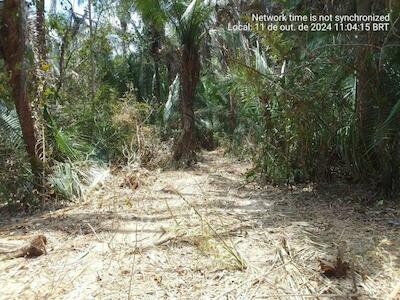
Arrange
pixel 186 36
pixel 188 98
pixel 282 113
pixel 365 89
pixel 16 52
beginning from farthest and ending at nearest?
pixel 188 98 < pixel 186 36 < pixel 282 113 < pixel 16 52 < pixel 365 89

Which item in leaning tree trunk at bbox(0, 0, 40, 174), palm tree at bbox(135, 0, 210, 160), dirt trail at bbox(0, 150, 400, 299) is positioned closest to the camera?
dirt trail at bbox(0, 150, 400, 299)

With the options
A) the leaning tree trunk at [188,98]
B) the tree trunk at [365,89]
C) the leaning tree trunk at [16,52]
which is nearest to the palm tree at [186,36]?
the leaning tree trunk at [188,98]

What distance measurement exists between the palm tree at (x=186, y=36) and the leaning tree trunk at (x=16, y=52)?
159 inches

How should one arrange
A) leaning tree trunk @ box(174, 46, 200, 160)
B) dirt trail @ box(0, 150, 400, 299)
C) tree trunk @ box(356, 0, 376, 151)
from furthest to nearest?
leaning tree trunk @ box(174, 46, 200, 160) → tree trunk @ box(356, 0, 376, 151) → dirt trail @ box(0, 150, 400, 299)

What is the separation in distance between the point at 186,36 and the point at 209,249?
6327mm

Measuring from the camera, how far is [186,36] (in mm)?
8680

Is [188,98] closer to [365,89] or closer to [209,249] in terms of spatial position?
[365,89]

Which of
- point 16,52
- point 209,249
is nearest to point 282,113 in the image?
point 209,249

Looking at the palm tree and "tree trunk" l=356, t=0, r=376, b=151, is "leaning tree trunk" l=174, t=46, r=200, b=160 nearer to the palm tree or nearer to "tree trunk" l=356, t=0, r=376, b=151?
the palm tree

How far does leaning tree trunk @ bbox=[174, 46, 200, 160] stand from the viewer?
877 centimetres

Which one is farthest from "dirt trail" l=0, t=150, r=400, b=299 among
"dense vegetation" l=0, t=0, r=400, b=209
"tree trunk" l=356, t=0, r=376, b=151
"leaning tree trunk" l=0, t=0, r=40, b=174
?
"leaning tree trunk" l=0, t=0, r=40, b=174

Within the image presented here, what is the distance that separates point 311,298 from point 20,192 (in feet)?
13.3

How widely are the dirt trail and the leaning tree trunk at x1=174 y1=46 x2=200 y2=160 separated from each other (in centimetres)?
354

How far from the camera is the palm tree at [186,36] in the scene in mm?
8547
